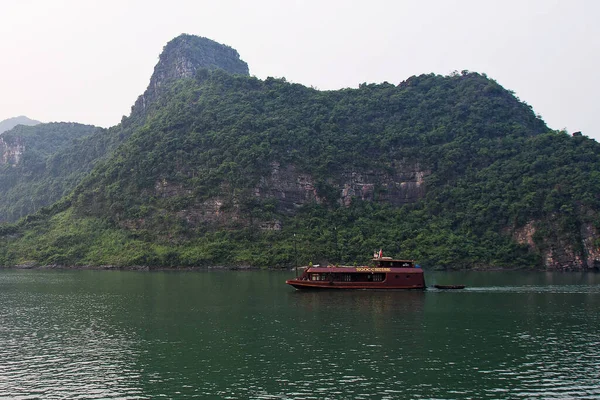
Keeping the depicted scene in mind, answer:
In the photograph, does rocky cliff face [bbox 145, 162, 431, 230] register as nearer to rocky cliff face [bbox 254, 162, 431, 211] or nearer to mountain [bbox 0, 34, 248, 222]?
rocky cliff face [bbox 254, 162, 431, 211]

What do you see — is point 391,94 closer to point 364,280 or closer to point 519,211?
point 519,211

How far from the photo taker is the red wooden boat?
61.9 m

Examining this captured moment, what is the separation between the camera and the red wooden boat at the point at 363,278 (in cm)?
Result: 6192

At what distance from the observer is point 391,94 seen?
15000 centimetres

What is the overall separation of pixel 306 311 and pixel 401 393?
73.1 feet

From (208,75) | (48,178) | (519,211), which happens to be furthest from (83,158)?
(519,211)

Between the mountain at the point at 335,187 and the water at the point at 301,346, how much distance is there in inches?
1795

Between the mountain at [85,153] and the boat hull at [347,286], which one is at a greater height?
the mountain at [85,153]

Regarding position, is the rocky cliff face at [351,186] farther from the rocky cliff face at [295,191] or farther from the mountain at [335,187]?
the mountain at [335,187]

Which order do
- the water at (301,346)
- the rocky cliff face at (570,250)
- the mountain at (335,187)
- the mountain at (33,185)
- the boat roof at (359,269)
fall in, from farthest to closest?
the mountain at (33,185)
the mountain at (335,187)
the rocky cliff face at (570,250)
the boat roof at (359,269)
the water at (301,346)

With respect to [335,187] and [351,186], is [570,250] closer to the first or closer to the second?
[351,186]

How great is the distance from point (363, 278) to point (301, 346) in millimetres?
30646

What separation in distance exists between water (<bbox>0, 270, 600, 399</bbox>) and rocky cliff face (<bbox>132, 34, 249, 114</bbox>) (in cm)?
13282

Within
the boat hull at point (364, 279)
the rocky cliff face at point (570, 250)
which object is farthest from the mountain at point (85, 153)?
the boat hull at point (364, 279)
